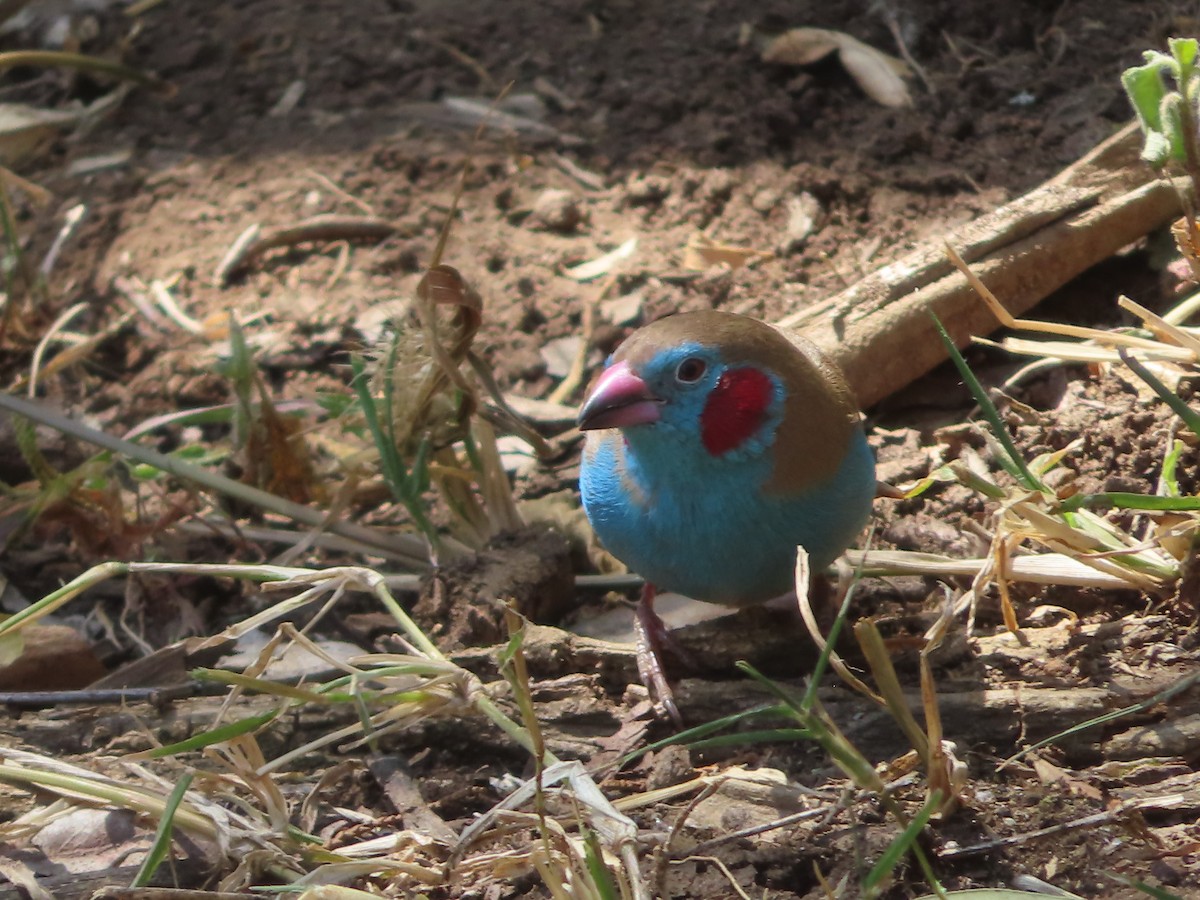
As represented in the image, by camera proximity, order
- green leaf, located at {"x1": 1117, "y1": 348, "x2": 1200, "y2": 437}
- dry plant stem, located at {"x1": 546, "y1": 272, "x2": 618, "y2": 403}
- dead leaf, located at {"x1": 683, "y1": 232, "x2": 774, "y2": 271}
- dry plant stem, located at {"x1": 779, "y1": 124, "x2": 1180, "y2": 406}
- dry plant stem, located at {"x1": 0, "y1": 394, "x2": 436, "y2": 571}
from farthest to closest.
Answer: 1. dead leaf, located at {"x1": 683, "y1": 232, "x2": 774, "y2": 271}
2. dry plant stem, located at {"x1": 546, "y1": 272, "x2": 618, "y2": 403}
3. dry plant stem, located at {"x1": 779, "y1": 124, "x2": 1180, "y2": 406}
4. dry plant stem, located at {"x1": 0, "y1": 394, "x2": 436, "y2": 571}
5. green leaf, located at {"x1": 1117, "y1": 348, "x2": 1200, "y2": 437}

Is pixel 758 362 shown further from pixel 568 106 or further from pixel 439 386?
pixel 568 106

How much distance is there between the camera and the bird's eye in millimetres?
2727

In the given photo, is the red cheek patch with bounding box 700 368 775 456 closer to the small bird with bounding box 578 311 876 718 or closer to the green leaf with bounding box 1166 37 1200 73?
the small bird with bounding box 578 311 876 718

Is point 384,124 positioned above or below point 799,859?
above

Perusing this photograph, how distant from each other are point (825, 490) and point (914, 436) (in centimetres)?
88

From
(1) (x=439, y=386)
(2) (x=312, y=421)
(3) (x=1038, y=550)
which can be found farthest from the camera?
(2) (x=312, y=421)

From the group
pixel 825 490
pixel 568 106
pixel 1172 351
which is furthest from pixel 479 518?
pixel 568 106

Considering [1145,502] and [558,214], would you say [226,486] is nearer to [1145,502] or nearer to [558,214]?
[558,214]

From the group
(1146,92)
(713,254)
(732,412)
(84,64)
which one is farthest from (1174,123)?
(84,64)

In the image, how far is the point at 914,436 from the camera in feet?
11.6

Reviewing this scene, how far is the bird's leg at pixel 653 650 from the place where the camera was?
2.72 m

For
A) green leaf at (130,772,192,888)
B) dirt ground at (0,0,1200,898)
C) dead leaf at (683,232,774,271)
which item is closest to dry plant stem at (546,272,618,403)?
dirt ground at (0,0,1200,898)

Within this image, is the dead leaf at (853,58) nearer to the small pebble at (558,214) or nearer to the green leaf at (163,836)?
the small pebble at (558,214)

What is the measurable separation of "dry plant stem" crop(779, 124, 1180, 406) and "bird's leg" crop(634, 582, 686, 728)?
2.90 ft
